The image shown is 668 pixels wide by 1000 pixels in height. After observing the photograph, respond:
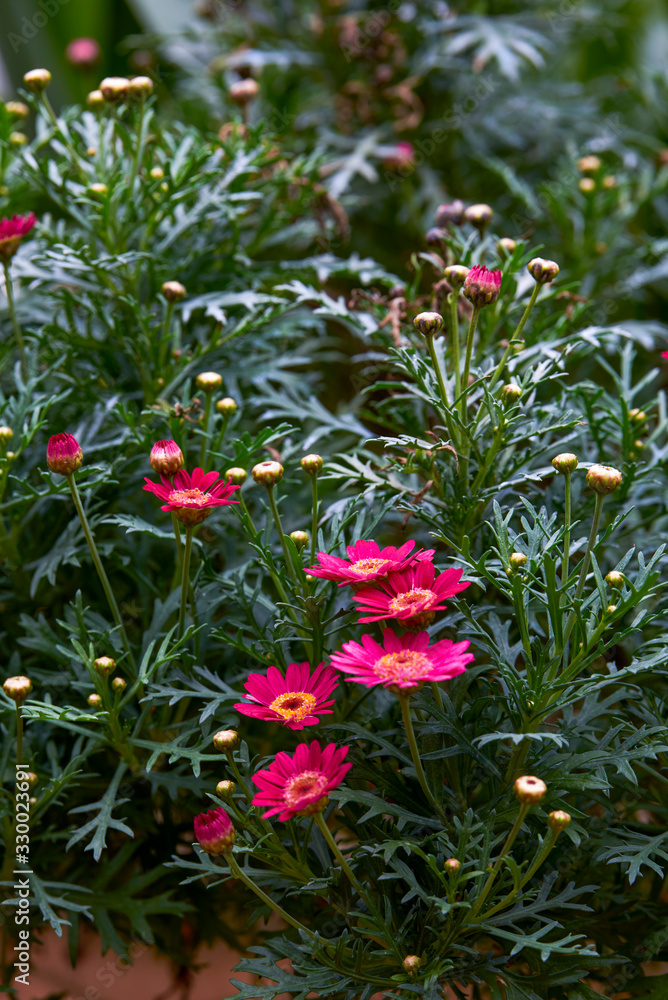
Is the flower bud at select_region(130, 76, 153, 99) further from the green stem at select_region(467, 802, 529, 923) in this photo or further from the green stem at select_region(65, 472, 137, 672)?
the green stem at select_region(467, 802, 529, 923)

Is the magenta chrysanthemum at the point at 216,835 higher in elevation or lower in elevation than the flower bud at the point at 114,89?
lower

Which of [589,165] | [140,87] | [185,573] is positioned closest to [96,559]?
[185,573]

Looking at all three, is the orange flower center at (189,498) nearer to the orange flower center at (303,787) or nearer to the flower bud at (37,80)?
the orange flower center at (303,787)

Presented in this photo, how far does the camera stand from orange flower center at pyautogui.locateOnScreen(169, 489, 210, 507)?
527 mm

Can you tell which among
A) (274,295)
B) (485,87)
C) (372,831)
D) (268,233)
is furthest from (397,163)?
(372,831)

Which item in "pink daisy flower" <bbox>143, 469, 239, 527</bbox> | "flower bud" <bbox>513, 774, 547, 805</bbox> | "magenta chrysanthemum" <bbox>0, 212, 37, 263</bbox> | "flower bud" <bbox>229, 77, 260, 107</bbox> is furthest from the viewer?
"flower bud" <bbox>229, 77, 260, 107</bbox>

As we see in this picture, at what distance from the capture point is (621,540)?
2.34 ft

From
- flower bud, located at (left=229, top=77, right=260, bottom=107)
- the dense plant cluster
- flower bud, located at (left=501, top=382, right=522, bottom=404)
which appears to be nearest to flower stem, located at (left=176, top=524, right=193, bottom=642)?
the dense plant cluster

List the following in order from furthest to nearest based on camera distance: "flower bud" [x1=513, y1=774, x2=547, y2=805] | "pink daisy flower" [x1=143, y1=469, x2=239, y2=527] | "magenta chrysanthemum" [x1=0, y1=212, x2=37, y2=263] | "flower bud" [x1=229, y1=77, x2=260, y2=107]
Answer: "flower bud" [x1=229, y1=77, x2=260, y2=107]
"magenta chrysanthemum" [x1=0, y1=212, x2=37, y2=263]
"pink daisy flower" [x1=143, y1=469, x2=239, y2=527]
"flower bud" [x1=513, y1=774, x2=547, y2=805]

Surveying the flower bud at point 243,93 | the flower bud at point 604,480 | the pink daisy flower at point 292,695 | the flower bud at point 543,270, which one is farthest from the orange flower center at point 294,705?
the flower bud at point 243,93

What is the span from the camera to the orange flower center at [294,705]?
1.60 ft

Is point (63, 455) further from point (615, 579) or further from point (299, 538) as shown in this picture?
point (615, 579)

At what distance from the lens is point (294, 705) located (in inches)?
19.7

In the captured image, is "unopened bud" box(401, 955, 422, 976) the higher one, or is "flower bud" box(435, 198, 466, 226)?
"flower bud" box(435, 198, 466, 226)
